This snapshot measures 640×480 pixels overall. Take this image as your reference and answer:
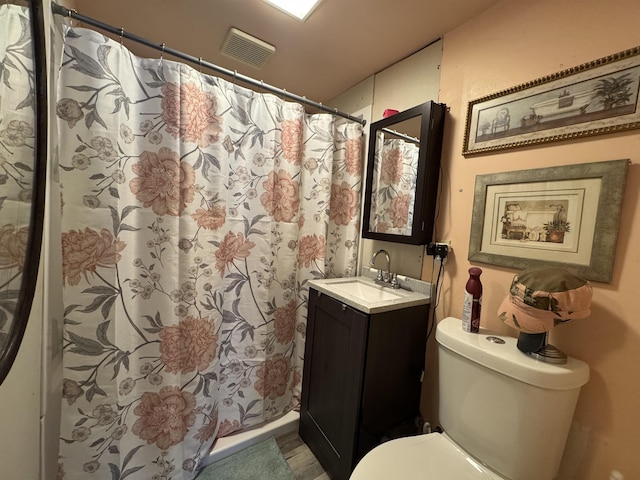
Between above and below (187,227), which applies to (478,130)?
above

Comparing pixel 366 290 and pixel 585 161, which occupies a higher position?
pixel 585 161

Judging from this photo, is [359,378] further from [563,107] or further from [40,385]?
[563,107]

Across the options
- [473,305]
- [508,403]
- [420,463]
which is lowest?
[420,463]

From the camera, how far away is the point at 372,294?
1360 millimetres

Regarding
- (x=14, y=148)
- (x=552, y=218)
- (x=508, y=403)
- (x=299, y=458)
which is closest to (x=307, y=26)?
(x=14, y=148)

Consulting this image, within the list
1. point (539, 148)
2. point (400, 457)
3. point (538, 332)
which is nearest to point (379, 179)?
point (539, 148)

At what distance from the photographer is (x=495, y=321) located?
39.8 inches

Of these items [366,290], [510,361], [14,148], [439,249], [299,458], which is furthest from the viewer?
[366,290]

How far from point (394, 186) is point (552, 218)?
72cm

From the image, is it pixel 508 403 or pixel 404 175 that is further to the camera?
pixel 404 175

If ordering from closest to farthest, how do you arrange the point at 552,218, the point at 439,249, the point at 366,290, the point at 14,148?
the point at 14,148
the point at 552,218
the point at 439,249
the point at 366,290

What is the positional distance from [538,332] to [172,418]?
4.84 feet

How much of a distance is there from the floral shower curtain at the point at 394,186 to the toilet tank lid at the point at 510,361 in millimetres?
541

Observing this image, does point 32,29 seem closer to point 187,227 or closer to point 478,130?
point 187,227
